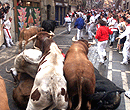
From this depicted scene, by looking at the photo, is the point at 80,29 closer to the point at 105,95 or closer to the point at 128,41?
the point at 128,41

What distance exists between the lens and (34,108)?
2764 mm

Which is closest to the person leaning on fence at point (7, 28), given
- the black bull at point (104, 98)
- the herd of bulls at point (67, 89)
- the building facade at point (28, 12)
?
the building facade at point (28, 12)

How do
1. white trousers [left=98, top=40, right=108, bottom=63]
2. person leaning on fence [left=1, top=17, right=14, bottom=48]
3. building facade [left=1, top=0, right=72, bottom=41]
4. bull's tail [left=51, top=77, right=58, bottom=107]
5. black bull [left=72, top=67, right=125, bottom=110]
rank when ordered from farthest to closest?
building facade [left=1, top=0, right=72, bottom=41]
person leaning on fence [left=1, top=17, right=14, bottom=48]
white trousers [left=98, top=40, right=108, bottom=63]
black bull [left=72, top=67, right=125, bottom=110]
bull's tail [left=51, top=77, right=58, bottom=107]

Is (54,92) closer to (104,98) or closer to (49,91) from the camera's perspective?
(49,91)

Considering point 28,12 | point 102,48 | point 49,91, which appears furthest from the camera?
point 28,12

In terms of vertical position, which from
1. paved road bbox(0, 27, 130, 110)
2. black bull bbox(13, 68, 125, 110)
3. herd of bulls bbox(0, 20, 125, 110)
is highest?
herd of bulls bbox(0, 20, 125, 110)

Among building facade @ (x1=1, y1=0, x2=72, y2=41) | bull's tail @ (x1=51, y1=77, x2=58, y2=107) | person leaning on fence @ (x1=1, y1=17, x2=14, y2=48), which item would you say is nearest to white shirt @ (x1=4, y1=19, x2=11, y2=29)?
person leaning on fence @ (x1=1, y1=17, x2=14, y2=48)

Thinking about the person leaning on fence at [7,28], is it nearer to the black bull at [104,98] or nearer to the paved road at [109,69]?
the paved road at [109,69]

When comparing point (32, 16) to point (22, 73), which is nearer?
point (22, 73)

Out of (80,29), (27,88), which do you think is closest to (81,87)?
(27,88)

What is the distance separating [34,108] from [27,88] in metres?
1.24

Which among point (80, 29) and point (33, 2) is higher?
point (33, 2)

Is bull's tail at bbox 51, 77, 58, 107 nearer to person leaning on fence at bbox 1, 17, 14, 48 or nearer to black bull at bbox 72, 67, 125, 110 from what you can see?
black bull at bbox 72, 67, 125, 110

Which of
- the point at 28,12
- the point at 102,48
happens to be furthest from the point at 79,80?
the point at 28,12
